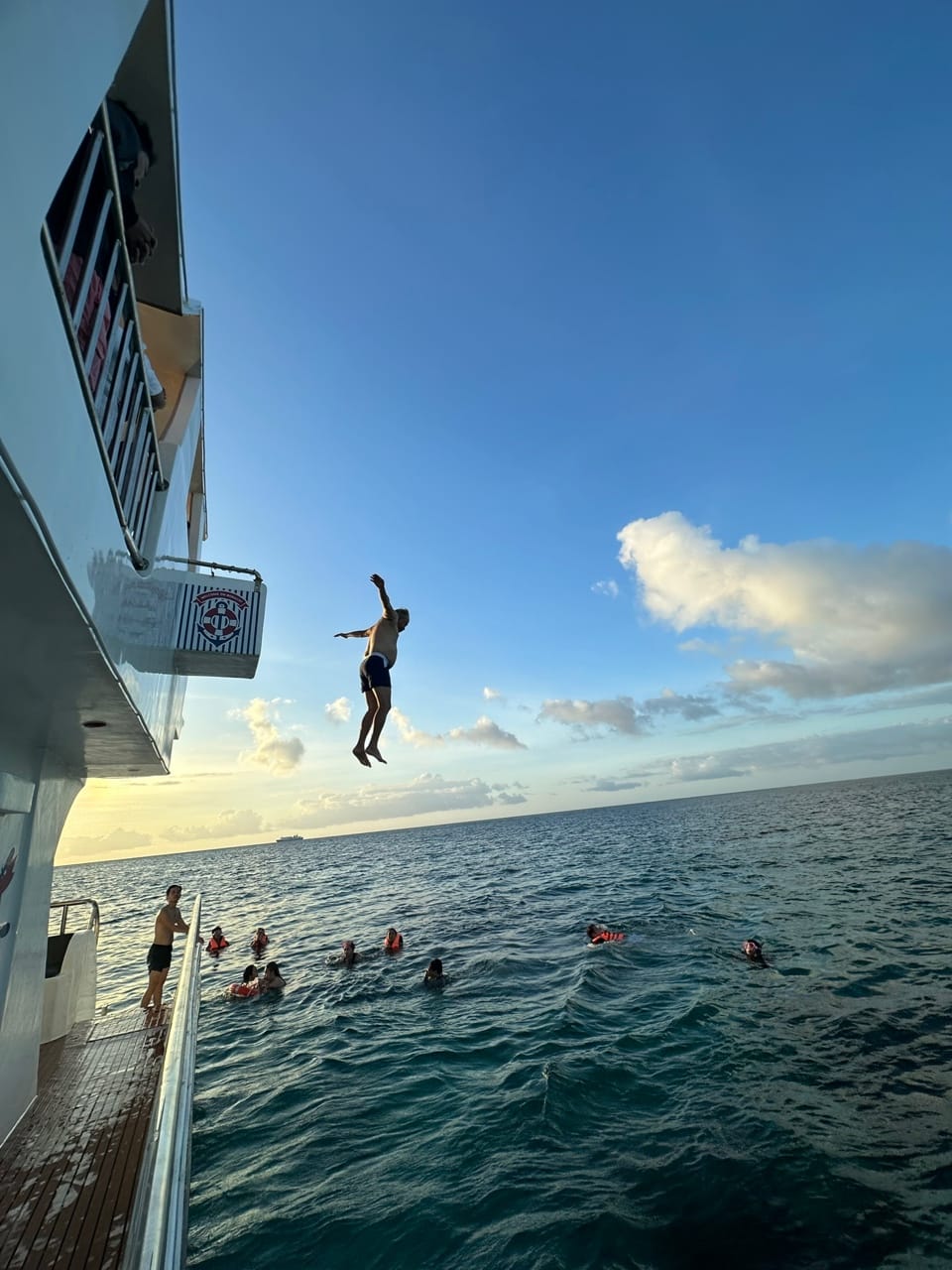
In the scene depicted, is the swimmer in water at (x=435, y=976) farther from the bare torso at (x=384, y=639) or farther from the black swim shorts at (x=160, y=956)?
the bare torso at (x=384, y=639)

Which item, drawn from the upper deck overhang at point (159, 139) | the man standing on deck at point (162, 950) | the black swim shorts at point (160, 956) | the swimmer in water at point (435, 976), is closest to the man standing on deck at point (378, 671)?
the upper deck overhang at point (159, 139)

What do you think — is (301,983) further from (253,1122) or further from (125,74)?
(125,74)

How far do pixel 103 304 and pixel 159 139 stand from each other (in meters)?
3.32

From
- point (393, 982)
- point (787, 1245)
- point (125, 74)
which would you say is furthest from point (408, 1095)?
point (125, 74)

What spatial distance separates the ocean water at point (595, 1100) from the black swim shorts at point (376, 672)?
258 inches

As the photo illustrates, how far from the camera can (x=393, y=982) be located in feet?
59.0

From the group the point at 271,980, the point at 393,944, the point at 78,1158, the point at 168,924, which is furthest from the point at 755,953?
the point at 78,1158

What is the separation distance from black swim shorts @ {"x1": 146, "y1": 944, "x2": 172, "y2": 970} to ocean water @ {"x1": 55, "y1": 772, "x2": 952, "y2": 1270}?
2.57 metres

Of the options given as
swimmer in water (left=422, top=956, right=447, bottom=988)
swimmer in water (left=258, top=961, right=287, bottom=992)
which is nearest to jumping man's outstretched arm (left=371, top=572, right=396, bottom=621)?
swimmer in water (left=422, top=956, right=447, bottom=988)

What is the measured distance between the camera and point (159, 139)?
561cm

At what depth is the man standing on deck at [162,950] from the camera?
11.6m

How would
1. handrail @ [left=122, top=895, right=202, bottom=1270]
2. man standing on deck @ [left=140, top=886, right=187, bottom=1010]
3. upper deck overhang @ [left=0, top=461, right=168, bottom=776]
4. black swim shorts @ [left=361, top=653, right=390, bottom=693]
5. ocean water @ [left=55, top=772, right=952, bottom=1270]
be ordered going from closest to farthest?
handrail @ [left=122, top=895, right=202, bottom=1270] < upper deck overhang @ [left=0, top=461, right=168, bottom=776] < black swim shorts @ [left=361, top=653, right=390, bottom=693] < ocean water @ [left=55, top=772, right=952, bottom=1270] < man standing on deck @ [left=140, top=886, right=187, bottom=1010]

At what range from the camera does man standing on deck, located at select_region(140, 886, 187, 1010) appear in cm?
1161

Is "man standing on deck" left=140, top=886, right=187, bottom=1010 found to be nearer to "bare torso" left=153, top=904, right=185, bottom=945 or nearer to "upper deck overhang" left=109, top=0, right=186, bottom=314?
"bare torso" left=153, top=904, right=185, bottom=945
